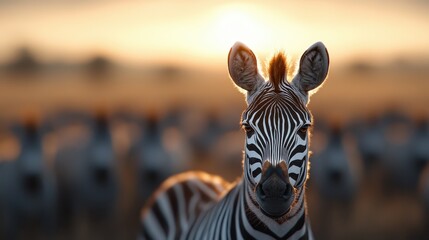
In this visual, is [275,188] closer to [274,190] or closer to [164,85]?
[274,190]

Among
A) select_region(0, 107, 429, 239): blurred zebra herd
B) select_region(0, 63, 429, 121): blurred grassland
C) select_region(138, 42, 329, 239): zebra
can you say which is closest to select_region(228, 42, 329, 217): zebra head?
select_region(138, 42, 329, 239): zebra

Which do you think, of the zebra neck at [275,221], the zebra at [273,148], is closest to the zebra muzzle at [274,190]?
the zebra at [273,148]

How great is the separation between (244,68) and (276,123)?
44 centimetres

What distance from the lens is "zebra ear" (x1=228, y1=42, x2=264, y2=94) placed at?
14.5ft

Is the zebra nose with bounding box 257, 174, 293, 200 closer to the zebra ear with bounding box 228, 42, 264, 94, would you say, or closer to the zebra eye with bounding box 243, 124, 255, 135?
the zebra eye with bounding box 243, 124, 255, 135

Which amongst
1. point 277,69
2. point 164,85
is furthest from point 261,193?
point 164,85

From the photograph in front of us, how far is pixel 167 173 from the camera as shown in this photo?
1408 centimetres

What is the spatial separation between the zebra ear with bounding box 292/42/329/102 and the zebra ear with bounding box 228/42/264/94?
0.22m

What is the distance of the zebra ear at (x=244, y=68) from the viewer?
4422mm

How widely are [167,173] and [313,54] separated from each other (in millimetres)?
9935

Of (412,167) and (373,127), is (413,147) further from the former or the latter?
(373,127)

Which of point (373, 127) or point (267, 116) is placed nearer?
point (267, 116)

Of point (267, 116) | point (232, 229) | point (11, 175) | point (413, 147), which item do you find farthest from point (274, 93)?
point (413, 147)

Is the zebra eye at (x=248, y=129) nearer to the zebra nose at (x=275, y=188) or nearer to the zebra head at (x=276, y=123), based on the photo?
the zebra head at (x=276, y=123)
